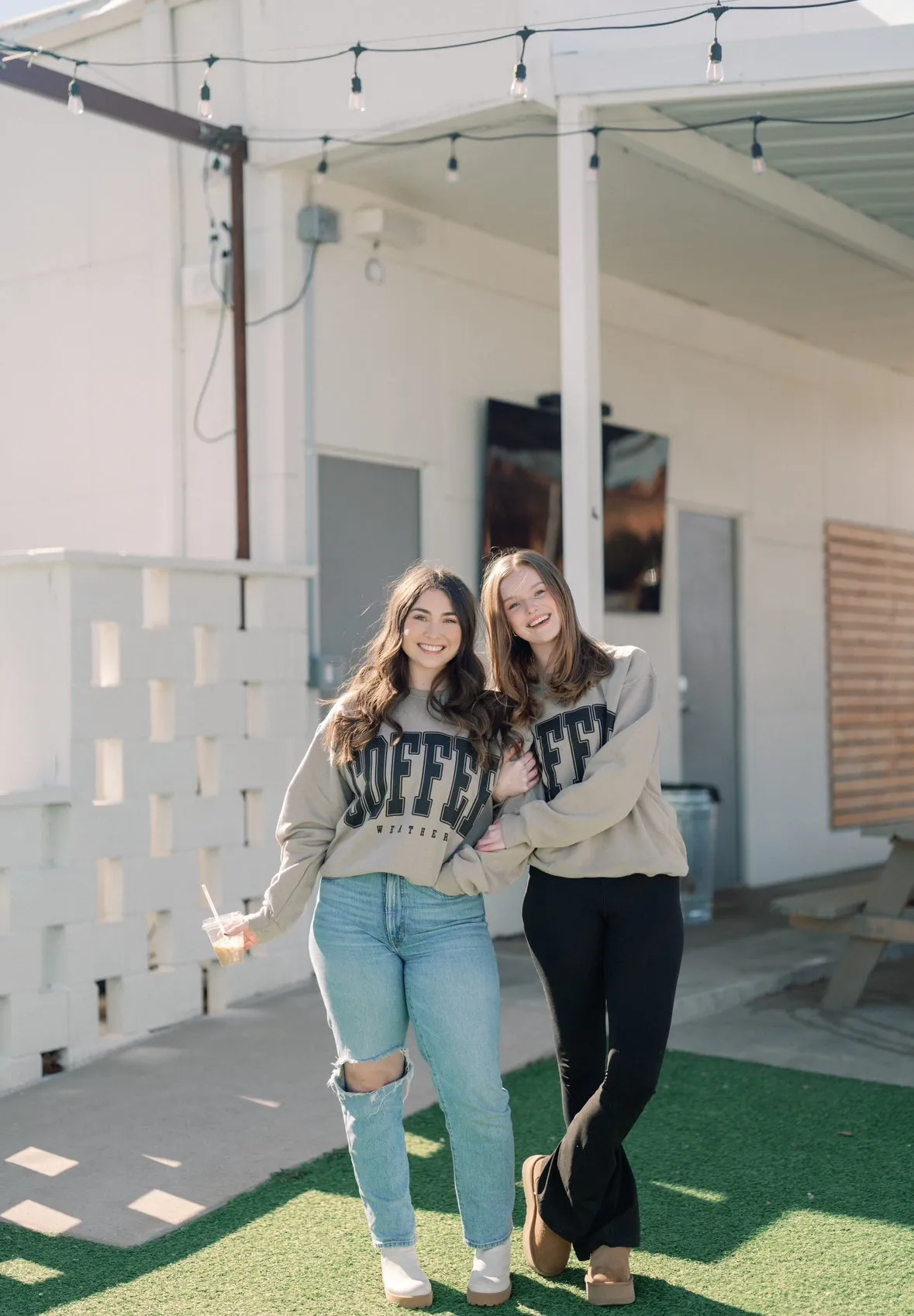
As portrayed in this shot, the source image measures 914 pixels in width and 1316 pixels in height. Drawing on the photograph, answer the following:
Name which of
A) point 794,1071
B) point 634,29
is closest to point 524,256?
point 634,29

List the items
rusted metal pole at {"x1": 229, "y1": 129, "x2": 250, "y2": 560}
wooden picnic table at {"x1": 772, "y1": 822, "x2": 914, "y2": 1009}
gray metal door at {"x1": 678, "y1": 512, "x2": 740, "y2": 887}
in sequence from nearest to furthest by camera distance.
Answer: wooden picnic table at {"x1": 772, "y1": 822, "x2": 914, "y2": 1009}, rusted metal pole at {"x1": 229, "y1": 129, "x2": 250, "y2": 560}, gray metal door at {"x1": 678, "y1": 512, "x2": 740, "y2": 887}

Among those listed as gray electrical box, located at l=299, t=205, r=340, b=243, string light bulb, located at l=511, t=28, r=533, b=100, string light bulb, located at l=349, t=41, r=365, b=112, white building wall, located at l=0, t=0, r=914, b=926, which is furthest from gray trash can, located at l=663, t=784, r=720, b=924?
string light bulb, located at l=349, t=41, r=365, b=112

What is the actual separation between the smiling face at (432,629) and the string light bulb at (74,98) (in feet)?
9.53

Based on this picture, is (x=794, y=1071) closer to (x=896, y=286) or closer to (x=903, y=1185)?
(x=903, y=1185)

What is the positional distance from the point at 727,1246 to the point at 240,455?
3.77 metres

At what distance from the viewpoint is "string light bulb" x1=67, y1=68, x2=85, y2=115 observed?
5.21 meters

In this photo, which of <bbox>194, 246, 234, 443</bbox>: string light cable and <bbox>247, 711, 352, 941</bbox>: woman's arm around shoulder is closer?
<bbox>247, 711, 352, 941</bbox>: woman's arm around shoulder

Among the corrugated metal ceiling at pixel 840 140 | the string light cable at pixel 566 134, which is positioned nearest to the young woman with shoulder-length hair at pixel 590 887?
the string light cable at pixel 566 134

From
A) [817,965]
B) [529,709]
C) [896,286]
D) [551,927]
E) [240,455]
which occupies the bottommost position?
[817,965]

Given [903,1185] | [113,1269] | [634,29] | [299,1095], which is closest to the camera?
[113,1269]

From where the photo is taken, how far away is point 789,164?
6.42 m

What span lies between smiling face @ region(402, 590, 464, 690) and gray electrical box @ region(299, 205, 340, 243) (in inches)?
135

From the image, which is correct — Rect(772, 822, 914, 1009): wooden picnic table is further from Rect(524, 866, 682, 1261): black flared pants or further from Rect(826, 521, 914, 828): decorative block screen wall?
Rect(826, 521, 914, 828): decorative block screen wall

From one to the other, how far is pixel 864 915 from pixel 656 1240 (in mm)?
2429
